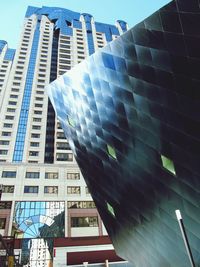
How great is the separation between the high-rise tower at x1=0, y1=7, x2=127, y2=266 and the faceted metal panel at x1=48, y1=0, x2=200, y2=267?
2797cm

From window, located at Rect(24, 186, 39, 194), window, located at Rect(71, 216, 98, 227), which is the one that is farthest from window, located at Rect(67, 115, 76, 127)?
window, located at Rect(24, 186, 39, 194)

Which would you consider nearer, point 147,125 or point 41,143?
point 147,125

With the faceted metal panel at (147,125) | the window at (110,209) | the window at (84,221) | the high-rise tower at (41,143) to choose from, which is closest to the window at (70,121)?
the faceted metal panel at (147,125)

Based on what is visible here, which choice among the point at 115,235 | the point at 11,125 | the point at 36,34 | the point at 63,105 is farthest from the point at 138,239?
the point at 36,34

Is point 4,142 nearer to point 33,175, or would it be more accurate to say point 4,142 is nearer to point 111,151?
point 33,175

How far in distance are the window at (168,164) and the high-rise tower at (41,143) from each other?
3539cm

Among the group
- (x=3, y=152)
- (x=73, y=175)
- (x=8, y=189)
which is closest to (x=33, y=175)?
(x=8, y=189)

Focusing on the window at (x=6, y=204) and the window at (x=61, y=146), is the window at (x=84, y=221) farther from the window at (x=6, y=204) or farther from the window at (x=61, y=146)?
the window at (x=61, y=146)

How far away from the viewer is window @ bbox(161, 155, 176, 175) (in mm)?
12308

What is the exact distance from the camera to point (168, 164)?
12.5 m

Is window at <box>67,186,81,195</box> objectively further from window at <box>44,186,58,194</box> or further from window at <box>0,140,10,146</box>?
window at <box>0,140,10,146</box>

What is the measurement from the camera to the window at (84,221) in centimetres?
4631

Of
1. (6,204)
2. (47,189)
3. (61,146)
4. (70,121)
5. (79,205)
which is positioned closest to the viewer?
(70,121)

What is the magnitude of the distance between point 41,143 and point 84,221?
93.9ft
